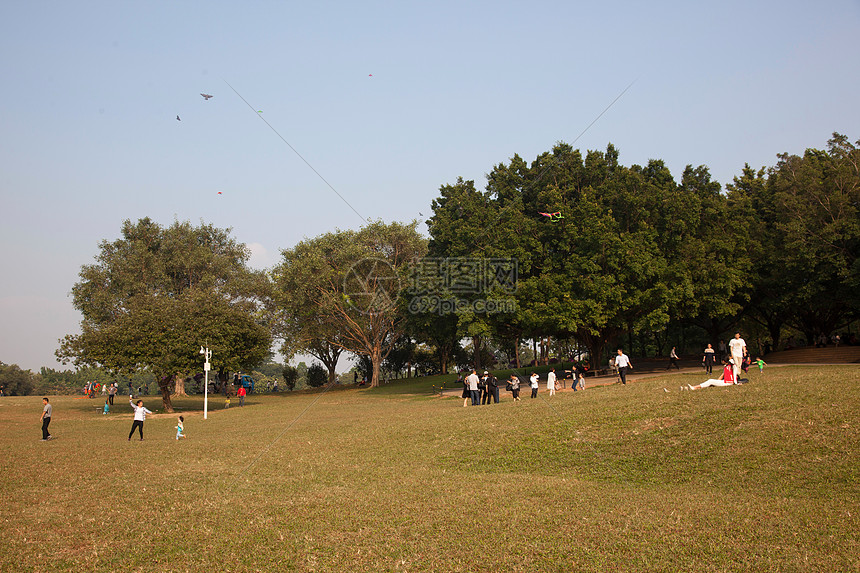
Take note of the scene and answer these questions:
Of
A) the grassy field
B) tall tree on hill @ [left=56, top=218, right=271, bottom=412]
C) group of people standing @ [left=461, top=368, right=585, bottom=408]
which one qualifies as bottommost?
the grassy field

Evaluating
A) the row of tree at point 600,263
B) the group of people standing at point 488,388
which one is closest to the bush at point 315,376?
the row of tree at point 600,263

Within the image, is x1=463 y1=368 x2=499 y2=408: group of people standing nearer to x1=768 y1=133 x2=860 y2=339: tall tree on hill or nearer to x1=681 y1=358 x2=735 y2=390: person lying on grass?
x1=681 y1=358 x2=735 y2=390: person lying on grass

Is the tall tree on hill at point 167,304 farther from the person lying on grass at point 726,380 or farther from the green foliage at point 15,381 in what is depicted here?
the green foliage at point 15,381

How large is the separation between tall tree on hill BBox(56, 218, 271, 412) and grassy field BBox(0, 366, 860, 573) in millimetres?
18189

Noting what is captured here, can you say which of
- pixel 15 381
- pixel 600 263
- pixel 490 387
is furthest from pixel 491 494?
pixel 15 381

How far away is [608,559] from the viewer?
8016 mm

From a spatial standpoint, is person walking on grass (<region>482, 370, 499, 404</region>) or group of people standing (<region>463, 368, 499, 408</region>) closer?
group of people standing (<region>463, 368, 499, 408</region>)

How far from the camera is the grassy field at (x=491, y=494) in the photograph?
8.37m

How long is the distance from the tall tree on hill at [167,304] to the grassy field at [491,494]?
59.7 feet

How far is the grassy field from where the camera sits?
27.5 feet

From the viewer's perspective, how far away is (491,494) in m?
12.0

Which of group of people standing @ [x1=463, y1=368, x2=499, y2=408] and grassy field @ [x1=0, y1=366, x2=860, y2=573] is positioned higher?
group of people standing @ [x1=463, y1=368, x2=499, y2=408]

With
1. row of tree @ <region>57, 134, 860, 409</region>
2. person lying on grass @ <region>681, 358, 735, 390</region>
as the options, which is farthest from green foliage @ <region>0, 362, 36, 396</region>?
person lying on grass @ <region>681, 358, 735, 390</region>

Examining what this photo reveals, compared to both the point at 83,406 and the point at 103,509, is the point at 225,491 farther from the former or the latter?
the point at 83,406
